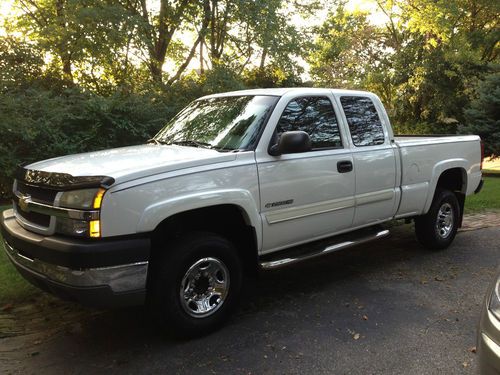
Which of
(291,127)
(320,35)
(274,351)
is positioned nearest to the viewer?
(274,351)

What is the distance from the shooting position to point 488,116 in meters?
16.2

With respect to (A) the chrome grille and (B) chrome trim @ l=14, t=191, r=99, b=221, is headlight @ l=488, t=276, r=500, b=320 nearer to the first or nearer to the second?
(B) chrome trim @ l=14, t=191, r=99, b=221

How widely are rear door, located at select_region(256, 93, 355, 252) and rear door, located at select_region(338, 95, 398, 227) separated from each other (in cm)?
15

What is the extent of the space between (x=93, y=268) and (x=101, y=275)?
2.9 inches

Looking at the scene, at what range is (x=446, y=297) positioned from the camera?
455 centimetres

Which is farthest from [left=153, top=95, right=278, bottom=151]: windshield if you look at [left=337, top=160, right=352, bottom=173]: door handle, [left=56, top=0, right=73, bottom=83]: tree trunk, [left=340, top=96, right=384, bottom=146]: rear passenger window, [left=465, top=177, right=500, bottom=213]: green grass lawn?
[left=56, top=0, right=73, bottom=83]: tree trunk

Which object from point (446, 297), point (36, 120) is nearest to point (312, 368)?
point (446, 297)

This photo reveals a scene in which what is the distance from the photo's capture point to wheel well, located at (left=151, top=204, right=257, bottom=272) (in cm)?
372

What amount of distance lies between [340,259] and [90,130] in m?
6.29

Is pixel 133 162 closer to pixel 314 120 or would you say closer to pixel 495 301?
pixel 314 120

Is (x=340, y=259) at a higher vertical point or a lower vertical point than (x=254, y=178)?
lower

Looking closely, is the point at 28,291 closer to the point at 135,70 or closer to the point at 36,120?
the point at 36,120

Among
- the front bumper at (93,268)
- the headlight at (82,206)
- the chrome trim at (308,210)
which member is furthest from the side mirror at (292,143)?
the headlight at (82,206)

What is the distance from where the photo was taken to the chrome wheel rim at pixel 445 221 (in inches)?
243
